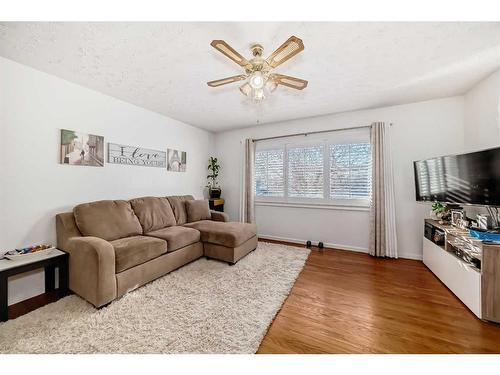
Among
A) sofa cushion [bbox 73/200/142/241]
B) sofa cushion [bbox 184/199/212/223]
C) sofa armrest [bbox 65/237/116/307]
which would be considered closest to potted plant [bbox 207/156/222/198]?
sofa cushion [bbox 184/199/212/223]

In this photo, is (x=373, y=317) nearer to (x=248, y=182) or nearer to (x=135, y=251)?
(x=135, y=251)

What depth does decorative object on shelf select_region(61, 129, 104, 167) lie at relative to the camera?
7.98ft

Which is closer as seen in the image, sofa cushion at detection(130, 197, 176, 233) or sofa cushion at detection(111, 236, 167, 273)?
sofa cushion at detection(111, 236, 167, 273)

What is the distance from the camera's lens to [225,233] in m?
2.88

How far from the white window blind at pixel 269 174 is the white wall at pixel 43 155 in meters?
2.46

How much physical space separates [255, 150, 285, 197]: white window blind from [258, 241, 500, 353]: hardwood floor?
1964 millimetres

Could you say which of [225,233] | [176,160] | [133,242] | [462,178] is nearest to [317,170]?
[462,178]

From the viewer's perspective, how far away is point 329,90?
2738mm

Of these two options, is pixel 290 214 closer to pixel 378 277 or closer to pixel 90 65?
pixel 378 277

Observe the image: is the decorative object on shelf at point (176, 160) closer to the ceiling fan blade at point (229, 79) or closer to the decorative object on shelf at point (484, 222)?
the ceiling fan blade at point (229, 79)

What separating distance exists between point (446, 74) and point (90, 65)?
399 cm

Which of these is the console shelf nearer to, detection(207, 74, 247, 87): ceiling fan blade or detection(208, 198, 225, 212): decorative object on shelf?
detection(207, 74, 247, 87): ceiling fan blade

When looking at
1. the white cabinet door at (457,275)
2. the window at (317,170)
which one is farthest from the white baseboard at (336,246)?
the window at (317,170)
